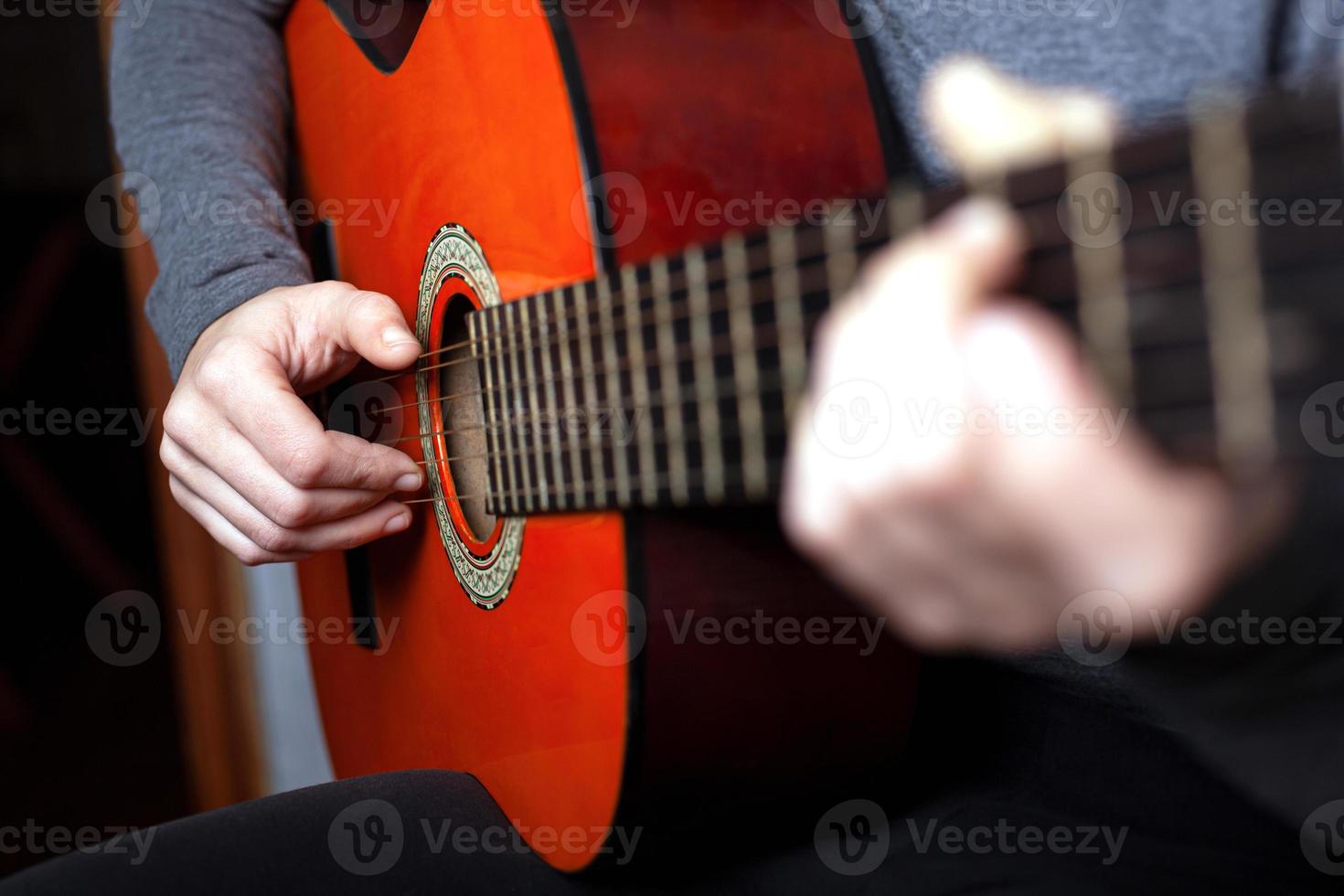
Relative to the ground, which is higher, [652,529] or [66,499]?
[66,499]

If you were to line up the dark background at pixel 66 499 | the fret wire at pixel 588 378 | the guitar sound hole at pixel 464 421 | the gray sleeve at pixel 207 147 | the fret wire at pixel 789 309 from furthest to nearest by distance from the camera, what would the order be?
the dark background at pixel 66 499, the gray sleeve at pixel 207 147, the guitar sound hole at pixel 464 421, the fret wire at pixel 588 378, the fret wire at pixel 789 309

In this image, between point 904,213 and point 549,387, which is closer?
point 904,213

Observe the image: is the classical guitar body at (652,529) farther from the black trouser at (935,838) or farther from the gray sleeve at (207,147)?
the gray sleeve at (207,147)

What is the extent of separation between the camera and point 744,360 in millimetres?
448

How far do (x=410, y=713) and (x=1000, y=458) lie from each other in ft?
2.28

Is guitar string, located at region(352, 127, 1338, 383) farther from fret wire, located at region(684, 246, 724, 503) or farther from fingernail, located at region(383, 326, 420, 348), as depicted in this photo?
fingernail, located at region(383, 326, 420, 348)

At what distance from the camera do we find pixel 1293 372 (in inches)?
12.1

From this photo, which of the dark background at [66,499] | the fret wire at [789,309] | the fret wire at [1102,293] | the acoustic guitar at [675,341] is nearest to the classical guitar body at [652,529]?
the acoustic guitar at [675,341]

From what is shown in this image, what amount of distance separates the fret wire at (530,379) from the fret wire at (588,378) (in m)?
0.06

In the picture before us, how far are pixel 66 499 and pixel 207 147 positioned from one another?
193cm

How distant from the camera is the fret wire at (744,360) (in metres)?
0.44

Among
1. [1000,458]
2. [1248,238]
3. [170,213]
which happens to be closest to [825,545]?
[1000,458]

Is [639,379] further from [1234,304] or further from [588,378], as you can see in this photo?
[1234,304]

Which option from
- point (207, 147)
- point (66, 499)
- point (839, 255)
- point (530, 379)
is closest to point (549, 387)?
point (530, 379)
